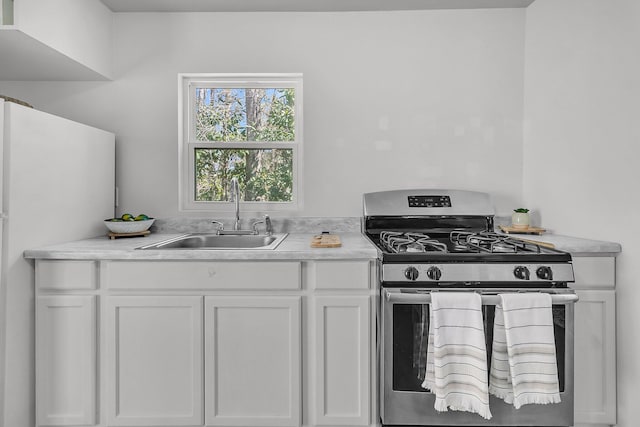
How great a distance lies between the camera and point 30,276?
72.6 inches

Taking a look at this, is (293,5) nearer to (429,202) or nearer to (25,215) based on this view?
(429,202)

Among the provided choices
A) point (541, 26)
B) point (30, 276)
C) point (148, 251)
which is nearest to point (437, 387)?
point (148, 251)

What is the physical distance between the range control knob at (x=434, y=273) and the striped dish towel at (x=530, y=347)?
247 millimetres

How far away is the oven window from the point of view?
1738mm

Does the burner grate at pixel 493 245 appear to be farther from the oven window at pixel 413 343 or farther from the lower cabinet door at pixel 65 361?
the lower cabinet door at pixel 65 361

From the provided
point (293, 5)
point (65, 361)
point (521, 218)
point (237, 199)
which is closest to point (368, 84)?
point (293, 5)

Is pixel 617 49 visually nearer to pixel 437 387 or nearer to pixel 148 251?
pixel 437 387

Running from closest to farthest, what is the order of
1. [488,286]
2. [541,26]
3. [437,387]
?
[437,387] < [488,286] < [541,26]

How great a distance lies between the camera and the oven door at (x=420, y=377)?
1.74 m

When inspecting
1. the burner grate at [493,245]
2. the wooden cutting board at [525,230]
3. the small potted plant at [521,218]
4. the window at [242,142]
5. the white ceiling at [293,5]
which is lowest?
the burner grate at [493,245]

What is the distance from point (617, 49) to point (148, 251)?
7.34 ft

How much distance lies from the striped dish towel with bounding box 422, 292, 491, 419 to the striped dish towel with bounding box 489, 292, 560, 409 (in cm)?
11

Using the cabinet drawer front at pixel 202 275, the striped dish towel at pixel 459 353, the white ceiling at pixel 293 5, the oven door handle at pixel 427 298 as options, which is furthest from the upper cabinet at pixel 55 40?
the striped dish towel at pixel 459 353

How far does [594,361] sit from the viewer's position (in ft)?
6.11
